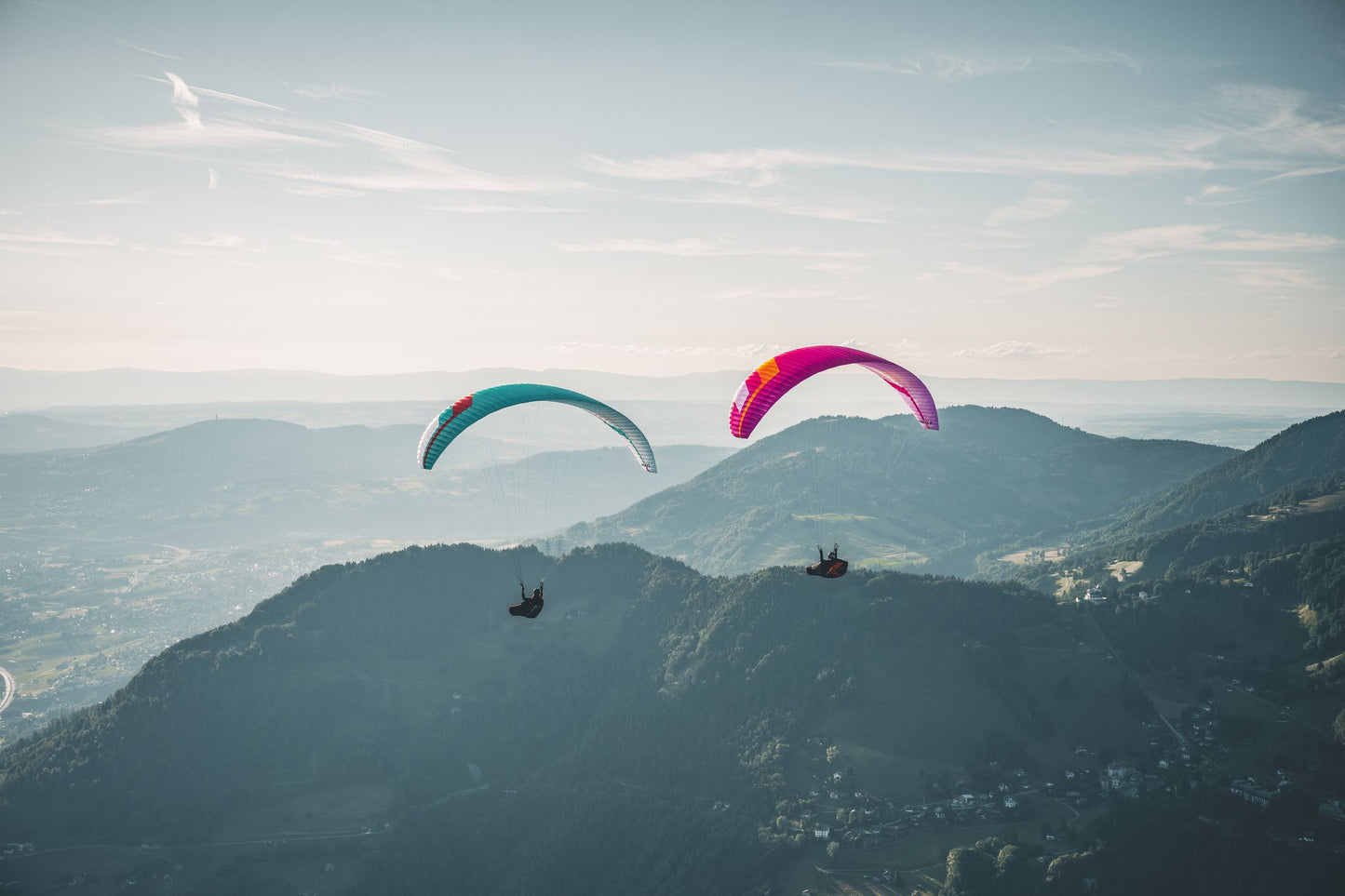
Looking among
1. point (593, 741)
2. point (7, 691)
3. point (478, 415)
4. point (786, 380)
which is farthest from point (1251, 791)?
point (7, 691)

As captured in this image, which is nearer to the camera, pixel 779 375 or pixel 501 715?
pixel 779 375

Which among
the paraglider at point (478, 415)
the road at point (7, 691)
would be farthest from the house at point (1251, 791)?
the road at point (7, 691)

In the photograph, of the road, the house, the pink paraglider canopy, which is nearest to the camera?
the pink paraglider canopy

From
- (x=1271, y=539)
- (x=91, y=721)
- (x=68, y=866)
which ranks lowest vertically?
(x=68, y=866)

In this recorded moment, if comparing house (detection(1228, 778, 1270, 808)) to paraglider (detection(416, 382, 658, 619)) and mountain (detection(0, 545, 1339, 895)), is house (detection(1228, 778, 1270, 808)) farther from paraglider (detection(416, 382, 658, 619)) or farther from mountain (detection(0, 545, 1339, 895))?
paraglider (detection(416, 382, 658, 619))

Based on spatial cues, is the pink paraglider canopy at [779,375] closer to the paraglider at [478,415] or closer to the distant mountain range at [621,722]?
the paraglider at [478,415]

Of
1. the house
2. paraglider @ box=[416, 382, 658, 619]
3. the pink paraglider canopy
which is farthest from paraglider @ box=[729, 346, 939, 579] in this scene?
the house

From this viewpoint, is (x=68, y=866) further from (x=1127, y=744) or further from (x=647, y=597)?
(x=1127, y=744)

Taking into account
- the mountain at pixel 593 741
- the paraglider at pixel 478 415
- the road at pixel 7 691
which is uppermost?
the paraglider at pixel 478 415

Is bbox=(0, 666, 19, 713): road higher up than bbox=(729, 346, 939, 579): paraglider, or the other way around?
bbox=(729, 346, 939, 579): paraglider

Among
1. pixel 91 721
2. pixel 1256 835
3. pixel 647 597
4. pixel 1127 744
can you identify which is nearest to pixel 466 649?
pixel 647 597

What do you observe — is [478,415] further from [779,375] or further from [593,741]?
[593,741]
